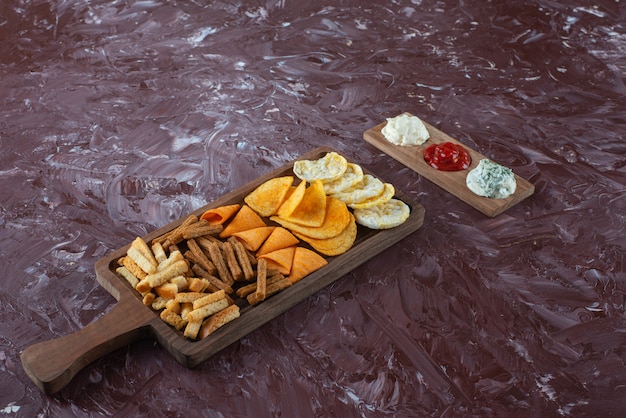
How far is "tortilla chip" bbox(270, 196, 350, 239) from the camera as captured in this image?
2.40 metres

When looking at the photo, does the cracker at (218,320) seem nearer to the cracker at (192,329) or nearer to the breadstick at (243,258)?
the cracker at (192,329)

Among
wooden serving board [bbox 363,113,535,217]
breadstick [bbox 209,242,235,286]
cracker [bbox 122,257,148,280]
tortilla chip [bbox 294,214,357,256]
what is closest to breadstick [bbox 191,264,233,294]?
breadstick [bbox 209,242,235,286]

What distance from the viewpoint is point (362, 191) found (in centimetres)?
255

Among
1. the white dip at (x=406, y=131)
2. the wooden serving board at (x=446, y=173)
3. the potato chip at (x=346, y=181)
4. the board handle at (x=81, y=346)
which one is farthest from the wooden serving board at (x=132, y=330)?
the white dip at (x=406, y=131)

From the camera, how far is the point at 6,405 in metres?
2.01

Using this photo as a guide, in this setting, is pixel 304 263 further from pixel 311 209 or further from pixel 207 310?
pixel 207 310

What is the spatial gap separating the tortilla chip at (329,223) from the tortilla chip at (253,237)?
0.09 m

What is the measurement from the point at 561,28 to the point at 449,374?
229 centimetres

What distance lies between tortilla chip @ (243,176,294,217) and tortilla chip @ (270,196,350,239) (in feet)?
0.12

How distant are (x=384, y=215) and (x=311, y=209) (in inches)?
9.8

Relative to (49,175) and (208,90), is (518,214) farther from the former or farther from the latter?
(49,175)

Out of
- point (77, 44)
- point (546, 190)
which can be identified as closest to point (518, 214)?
point (546, 190)

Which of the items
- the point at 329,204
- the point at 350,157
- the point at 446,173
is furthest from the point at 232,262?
the point at 446,173

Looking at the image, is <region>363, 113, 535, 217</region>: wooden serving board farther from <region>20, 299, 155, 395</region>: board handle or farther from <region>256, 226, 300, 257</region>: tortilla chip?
<region>20, 299, 155, 395</region>: board handle
